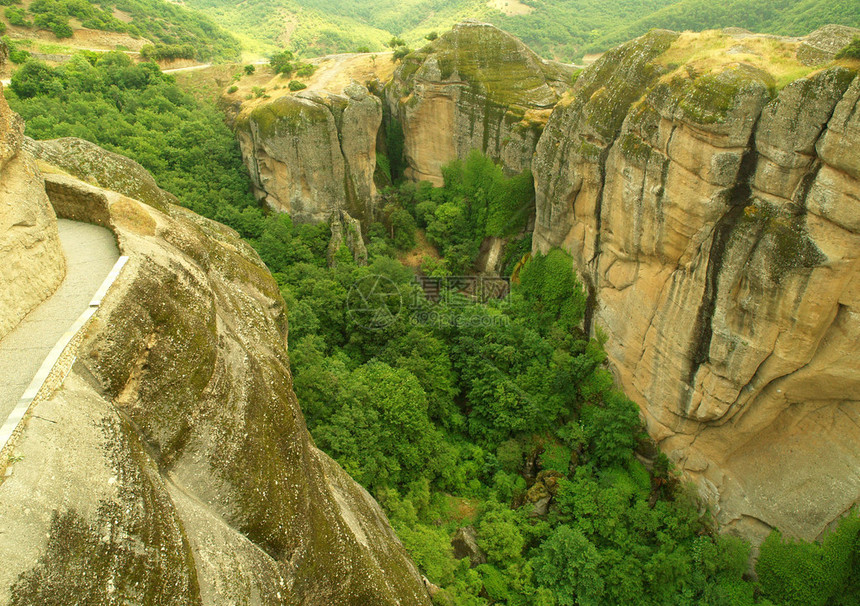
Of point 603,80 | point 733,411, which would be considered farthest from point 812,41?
point 733,411

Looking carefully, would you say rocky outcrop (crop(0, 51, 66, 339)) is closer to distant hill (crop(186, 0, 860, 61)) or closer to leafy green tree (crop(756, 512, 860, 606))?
leafy green tree (crop(756, 512, 860, 606))

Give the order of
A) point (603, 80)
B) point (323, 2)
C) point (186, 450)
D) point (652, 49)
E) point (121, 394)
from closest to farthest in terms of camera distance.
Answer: point (121, 394) → point (186, 450) → point (652, 49) → point (603, 80) → point (323, 2)

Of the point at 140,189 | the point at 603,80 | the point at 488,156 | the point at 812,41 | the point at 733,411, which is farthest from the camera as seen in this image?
the point at 488,156

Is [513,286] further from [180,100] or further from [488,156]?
[180,100]

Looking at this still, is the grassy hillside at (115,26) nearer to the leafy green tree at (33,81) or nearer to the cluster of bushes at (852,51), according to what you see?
the leafy green tree at (33,81)

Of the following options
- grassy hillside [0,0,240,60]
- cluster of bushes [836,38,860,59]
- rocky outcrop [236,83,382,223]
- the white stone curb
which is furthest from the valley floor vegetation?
cluster of bushes [836,38,860,59]

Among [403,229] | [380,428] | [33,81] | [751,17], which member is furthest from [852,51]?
[751,17]

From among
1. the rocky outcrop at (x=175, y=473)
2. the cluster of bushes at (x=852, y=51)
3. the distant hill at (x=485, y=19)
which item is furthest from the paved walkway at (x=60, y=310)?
the distant hill at (x=485, y=19)
